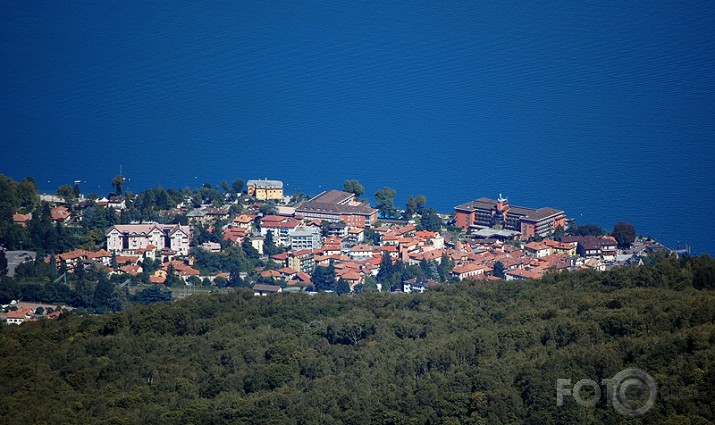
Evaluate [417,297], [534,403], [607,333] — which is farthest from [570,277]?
[534,403]

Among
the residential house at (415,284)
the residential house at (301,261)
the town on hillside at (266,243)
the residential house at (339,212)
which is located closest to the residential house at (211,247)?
the town on hillside at (266,243)

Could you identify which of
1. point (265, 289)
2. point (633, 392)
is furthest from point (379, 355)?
point (265, 289)

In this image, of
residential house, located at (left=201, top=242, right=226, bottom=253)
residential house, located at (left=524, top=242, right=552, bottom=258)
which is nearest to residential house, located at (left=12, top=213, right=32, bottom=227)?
residential house, located at (left=201, top=242, right=226, bottom=253)

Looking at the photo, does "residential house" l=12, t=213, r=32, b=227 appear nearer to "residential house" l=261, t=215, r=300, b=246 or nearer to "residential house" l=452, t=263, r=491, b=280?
"residential house" l=261, t=215, r=300, b=246

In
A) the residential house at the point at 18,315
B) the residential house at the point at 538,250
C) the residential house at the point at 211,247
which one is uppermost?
the residential house at the point at 211,247

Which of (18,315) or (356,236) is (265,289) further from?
(18,315)

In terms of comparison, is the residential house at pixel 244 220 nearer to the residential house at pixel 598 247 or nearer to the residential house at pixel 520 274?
the residential house at pixel 520 274
